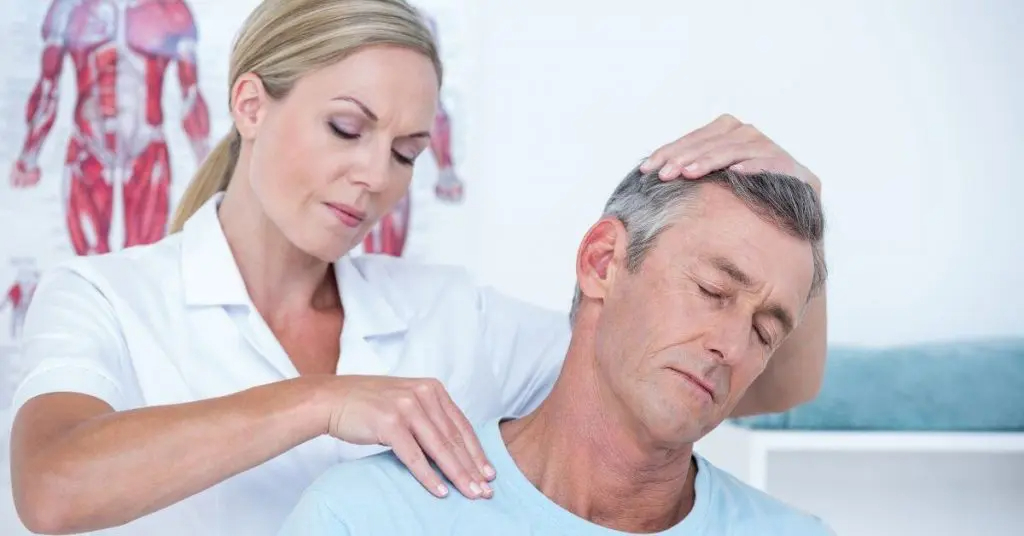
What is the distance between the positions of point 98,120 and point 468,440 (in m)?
1.68

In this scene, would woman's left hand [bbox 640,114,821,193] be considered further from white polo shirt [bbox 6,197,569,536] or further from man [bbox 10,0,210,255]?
man [bbox 10,0,210,255]

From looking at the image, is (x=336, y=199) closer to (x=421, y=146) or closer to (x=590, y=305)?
(x=421, y=146)

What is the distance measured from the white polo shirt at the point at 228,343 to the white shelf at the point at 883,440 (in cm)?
74

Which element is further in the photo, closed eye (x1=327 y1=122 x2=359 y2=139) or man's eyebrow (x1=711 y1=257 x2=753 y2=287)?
closed eye (x1=327 y1=122 x2=359 y2=139)

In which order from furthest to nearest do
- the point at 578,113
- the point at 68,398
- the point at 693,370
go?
1. the point at 578,113
2. the point at 68,398
3. the point at 693,370

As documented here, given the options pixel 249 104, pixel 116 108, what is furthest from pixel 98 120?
pixel 249 104

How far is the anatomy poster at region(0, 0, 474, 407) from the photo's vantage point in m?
2.88

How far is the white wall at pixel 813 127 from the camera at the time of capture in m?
2.99

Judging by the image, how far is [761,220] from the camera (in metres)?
1.58

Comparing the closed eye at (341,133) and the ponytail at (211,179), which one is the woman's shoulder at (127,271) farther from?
the closed eye at (341,133)

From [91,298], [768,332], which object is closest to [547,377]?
[768,332]

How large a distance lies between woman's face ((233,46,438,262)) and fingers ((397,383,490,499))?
391 mm

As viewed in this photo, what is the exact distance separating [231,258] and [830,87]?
1.67m

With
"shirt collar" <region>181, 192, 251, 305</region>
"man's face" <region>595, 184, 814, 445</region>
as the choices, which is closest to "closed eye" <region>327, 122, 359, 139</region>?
"shirt collar" <region>181, 192, 251, 305</region>
